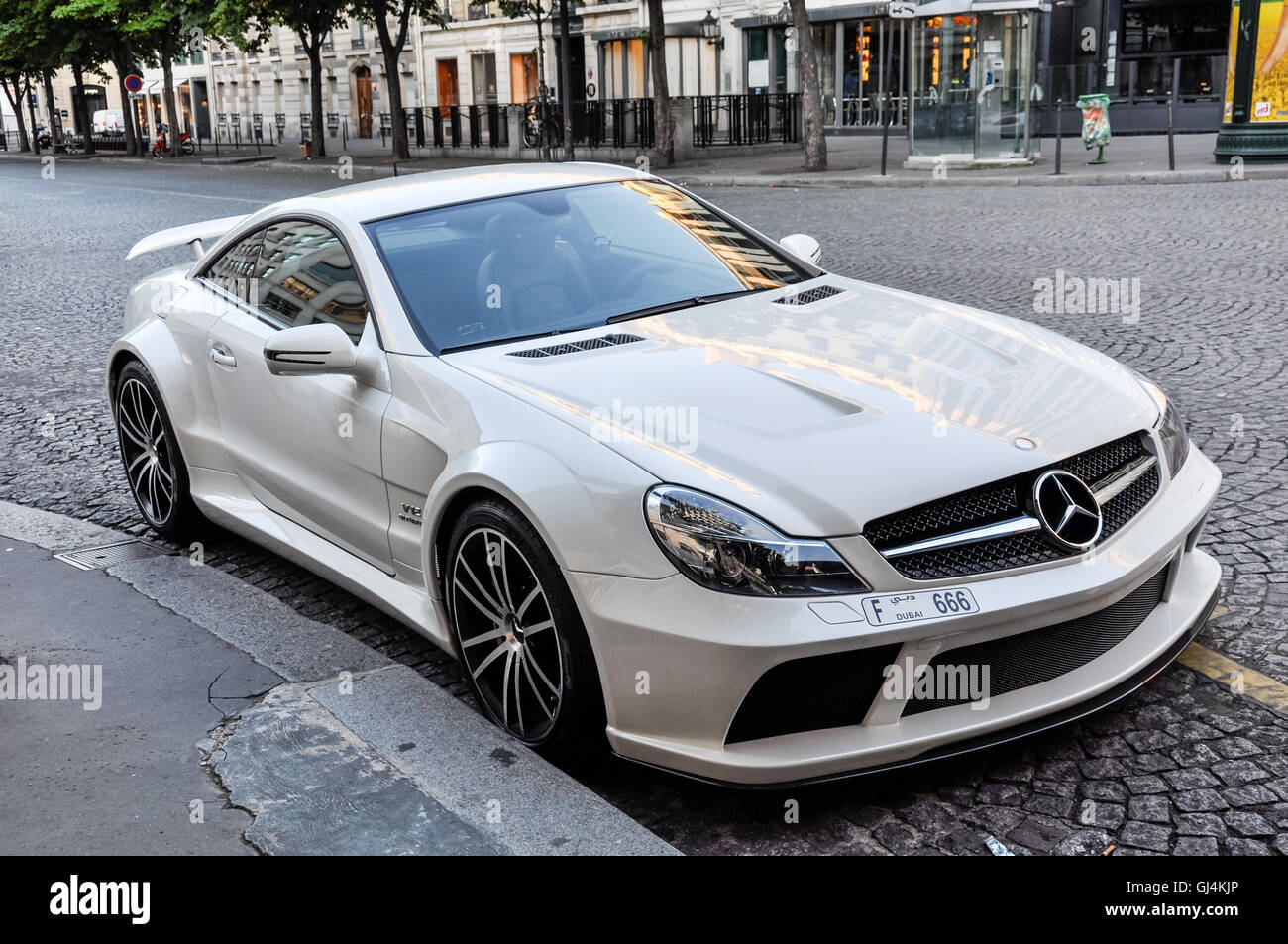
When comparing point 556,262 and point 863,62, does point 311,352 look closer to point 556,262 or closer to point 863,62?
point 556,262

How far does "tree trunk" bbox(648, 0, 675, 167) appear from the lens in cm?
2731

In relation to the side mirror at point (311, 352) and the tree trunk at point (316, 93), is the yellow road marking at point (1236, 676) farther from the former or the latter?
the tree trunk at point (316, 93)

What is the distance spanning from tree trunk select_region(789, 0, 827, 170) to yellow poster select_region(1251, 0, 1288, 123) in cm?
667

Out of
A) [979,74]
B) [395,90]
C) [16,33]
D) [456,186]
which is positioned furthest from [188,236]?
[16,33]

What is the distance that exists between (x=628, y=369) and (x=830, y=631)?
1.08 meters

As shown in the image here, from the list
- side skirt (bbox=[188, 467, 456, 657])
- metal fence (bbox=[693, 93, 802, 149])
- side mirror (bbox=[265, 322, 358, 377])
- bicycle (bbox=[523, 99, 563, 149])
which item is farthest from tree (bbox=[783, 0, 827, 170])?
side mirror (bbox=[265, 322, 358, 377])

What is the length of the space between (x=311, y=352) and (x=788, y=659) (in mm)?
1801

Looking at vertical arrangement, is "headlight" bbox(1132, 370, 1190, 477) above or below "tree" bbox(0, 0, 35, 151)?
below

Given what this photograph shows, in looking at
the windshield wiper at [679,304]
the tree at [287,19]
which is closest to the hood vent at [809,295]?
the windshield wiper at [679,304]

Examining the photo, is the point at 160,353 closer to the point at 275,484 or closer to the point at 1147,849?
the point at 275,484

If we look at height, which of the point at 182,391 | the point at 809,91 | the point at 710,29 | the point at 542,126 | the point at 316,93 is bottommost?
the point at 182,391

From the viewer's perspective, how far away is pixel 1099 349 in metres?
7.98

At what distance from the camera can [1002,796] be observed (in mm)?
3188

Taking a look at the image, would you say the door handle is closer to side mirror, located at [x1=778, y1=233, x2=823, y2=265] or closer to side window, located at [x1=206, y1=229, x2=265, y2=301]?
side window, located at [x1=206, y1=229, x2=265, y2=301]
